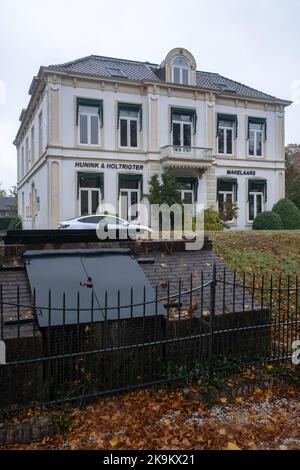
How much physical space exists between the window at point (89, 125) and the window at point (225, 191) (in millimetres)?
8598

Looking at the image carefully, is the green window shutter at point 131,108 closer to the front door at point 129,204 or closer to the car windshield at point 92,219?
the front door at point 129,204

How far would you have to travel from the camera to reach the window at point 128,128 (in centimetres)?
2245

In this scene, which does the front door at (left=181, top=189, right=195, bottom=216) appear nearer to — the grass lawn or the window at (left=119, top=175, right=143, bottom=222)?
the window at (left=119, top=175, right=143, bottom=222)

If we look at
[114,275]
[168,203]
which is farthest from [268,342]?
[168,203]

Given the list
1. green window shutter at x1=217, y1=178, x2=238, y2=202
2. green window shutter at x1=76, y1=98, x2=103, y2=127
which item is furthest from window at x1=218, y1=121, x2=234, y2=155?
green window shutter at x1=76, y1=98, x2=103, y2=127

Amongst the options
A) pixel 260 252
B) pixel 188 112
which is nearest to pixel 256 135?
pixel 188 112

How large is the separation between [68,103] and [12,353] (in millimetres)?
18914

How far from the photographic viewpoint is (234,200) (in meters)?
24.9

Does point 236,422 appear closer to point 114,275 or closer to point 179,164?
point 114,275

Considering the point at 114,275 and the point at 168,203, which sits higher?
the point at 168,203

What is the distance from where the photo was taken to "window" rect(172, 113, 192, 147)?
926 inches

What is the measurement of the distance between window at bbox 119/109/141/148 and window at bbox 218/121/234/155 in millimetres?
5871

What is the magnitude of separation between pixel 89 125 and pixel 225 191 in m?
9.87
